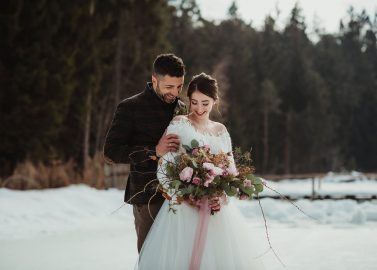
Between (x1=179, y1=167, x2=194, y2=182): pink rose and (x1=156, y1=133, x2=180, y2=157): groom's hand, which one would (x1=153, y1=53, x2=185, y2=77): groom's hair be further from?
(x1=179, y1=167, x2=194, y2=182): pink rose

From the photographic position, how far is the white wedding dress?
387 centimetres

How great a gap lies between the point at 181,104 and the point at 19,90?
13.3 m

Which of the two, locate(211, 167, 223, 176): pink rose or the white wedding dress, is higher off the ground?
locate(211, 167, 223, 176): pink rose

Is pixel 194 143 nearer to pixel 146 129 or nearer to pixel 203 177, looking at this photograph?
pixel 203 177

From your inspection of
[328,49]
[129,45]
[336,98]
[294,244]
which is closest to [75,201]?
[294,244]

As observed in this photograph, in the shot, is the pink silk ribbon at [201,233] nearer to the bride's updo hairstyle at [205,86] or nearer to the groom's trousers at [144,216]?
the groom's trousers at [144,216]

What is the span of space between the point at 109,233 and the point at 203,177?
19.9ft

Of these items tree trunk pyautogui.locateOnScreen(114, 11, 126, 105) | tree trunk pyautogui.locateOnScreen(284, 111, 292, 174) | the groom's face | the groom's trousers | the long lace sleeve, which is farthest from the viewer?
tree trunk pyautogui.locateOnScreen(284, 111, 292, 174)

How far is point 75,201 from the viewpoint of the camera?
12.2 meters

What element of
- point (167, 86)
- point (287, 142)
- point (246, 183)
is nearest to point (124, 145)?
point (167, 86)

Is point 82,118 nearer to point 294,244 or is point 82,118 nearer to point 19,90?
point 19,90

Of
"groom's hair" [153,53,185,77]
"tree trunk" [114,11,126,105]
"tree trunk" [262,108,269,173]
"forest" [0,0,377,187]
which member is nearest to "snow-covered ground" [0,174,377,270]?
"forest" [0,0,377,187]

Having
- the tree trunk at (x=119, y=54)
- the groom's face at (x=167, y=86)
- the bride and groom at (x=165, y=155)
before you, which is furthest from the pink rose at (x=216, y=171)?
the tree trunk at (x=119, y=54)

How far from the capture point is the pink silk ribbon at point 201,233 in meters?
3.84
